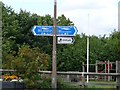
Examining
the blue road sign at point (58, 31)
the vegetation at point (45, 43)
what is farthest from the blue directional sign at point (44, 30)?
the vegetation at point (45, 43)

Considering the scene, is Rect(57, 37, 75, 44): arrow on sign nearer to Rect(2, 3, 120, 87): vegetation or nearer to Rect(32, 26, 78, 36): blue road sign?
Rect(32, 26, 78, 36): blue road sign

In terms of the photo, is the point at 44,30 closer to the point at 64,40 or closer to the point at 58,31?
the point at 58,31

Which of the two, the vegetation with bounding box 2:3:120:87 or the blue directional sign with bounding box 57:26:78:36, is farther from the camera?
the vegetation with bounding box 2:3:120:87

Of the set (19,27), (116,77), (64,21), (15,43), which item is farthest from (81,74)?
(64,21)

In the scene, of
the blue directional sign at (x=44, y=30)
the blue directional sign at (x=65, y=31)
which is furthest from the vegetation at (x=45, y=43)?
the blue directional sign at (x=65, y=31)

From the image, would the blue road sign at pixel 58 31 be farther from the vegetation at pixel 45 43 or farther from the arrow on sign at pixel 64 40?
the vegetation at pixel 45 43

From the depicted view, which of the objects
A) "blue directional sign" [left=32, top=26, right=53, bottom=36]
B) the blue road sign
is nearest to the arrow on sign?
the blue road sign

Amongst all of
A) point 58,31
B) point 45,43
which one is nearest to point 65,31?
point 58,31

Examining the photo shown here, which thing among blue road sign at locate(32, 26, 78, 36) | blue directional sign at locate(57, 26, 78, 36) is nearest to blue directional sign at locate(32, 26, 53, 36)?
blue road sign at locate(32, 26, 78, 36)

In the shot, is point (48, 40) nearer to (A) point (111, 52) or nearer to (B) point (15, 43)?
(B) point (15, 43)

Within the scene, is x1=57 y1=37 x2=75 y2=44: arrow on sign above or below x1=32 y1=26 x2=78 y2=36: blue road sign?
below

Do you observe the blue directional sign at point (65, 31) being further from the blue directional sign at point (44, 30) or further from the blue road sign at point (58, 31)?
the blue directional sign at point (44, 30)

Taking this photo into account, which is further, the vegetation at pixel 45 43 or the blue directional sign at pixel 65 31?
the vegetation at pixel 45 43

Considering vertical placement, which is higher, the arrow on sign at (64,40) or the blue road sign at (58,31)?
the blue road sign at (58,31)
